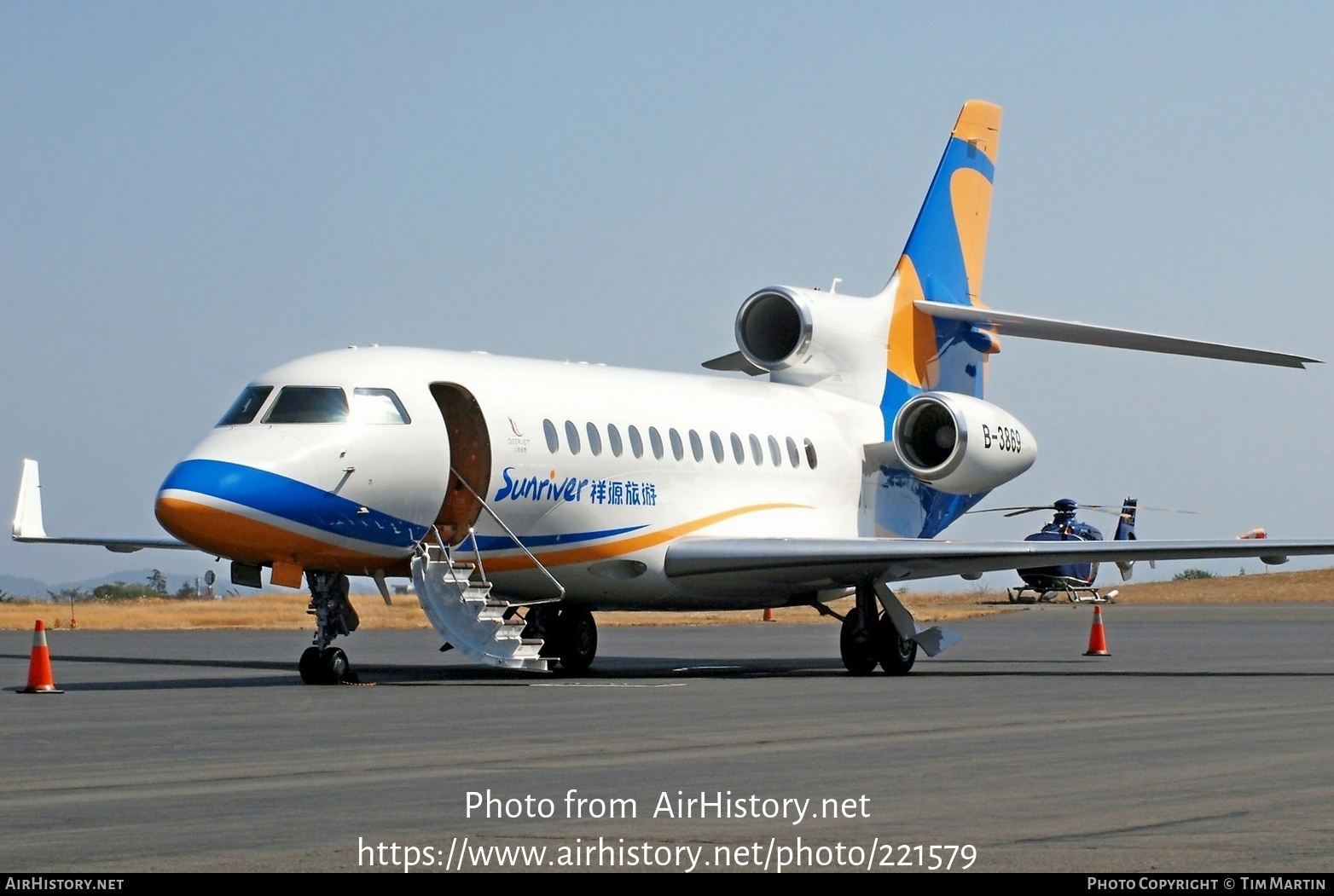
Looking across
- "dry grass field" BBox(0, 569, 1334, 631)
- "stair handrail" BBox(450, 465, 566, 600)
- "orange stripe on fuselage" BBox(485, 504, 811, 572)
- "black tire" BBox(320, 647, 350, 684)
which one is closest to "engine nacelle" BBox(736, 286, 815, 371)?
"orange stripe on fuselage" BBox(485, 504, 811, 572)

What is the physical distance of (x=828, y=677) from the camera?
2181cm

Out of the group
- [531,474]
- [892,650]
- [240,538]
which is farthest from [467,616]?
[892,650]

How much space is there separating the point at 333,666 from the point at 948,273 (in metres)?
13.8

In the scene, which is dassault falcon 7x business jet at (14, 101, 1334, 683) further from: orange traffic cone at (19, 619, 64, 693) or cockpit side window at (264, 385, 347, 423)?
orange traffic cone at (19, 619, 64, 693)

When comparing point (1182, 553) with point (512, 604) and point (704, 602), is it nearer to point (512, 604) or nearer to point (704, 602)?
point (704, 602)

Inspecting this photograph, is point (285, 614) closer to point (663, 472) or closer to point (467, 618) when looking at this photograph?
point (663, 472)

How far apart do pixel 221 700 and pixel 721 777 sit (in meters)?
7.79

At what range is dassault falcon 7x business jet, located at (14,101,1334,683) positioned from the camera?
62.0ft

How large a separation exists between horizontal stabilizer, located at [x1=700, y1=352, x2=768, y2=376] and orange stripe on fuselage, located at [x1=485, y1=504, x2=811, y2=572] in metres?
4.60

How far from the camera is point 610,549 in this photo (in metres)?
21.7

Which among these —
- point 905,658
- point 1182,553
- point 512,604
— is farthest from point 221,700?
point 1182,553

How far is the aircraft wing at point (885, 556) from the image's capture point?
2097 cm

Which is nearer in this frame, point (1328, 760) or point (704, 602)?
point (1328, 760)

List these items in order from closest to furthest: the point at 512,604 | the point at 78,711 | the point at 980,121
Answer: the point at 78,711 < the point at 512,604 < the point at 980,121
